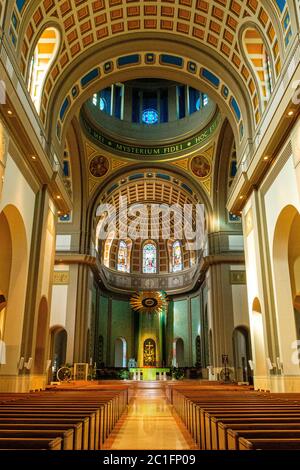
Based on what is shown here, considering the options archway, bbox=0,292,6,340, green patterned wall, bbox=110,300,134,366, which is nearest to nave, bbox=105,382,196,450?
archway, bbox=0,292,6,340

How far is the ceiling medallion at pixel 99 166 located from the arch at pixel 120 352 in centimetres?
1390

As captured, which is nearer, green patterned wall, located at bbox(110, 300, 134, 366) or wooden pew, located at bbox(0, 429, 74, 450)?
wooden pew, located at bbox(0, 429, 74, 450)

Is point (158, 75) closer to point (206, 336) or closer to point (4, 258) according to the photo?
point (4, 258)

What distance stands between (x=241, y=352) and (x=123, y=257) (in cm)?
1270

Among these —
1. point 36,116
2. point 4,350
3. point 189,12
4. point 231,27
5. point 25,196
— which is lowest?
point 4,350

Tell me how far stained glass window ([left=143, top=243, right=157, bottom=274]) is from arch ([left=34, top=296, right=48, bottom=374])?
798 inches

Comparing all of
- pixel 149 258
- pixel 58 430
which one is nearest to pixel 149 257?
pixel 149 258

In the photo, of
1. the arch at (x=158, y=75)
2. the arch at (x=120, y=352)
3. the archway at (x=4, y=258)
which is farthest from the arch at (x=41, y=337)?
the arch at (x=120, y=352)

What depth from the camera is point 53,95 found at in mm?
12422

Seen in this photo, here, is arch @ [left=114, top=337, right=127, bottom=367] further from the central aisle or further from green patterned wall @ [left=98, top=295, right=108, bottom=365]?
the central aisle

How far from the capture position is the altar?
2717 centimetres

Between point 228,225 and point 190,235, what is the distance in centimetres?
684
